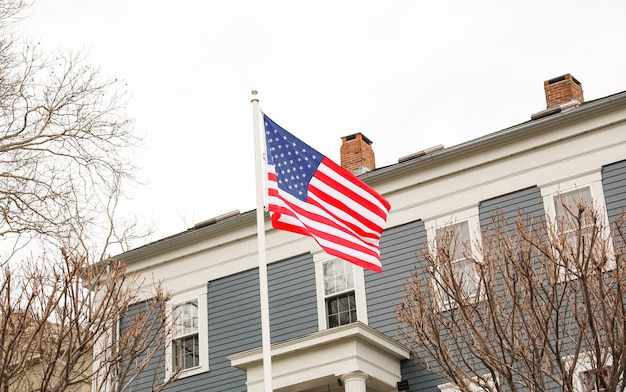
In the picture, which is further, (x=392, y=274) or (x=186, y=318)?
(x=186, y=318)

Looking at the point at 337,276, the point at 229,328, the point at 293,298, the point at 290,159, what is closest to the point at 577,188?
the point at 337,276

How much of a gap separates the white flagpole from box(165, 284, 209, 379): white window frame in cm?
963

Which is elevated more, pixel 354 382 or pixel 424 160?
pixel 424 160

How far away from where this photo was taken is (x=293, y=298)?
22.0 metres

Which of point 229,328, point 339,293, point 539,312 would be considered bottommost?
point 539,312

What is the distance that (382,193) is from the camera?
70.7 ft

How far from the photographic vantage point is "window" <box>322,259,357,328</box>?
69.5ft

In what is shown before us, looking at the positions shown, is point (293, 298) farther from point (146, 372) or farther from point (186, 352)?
point (146, 372)

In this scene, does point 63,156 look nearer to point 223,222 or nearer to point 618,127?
point 223,222

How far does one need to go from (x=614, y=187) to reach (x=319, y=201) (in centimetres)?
735

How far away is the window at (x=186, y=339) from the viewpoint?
23125 millimetres

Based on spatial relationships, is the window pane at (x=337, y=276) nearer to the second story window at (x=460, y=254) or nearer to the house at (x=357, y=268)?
the house at (x=357, y=268)

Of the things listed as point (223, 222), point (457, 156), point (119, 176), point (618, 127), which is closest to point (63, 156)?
point (119, 176)

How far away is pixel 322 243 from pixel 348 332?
5.51 meters
